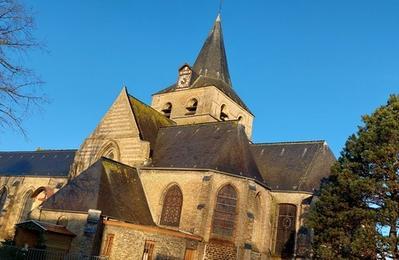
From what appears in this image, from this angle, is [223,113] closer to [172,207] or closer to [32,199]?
[172,207]

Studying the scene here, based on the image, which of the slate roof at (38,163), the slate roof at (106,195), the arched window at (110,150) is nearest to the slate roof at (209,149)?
the arched window at (110,150)

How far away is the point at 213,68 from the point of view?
122 ft

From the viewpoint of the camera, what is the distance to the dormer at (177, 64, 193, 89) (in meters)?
36.4

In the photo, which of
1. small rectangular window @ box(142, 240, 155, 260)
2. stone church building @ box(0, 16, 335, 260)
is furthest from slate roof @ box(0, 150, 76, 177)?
small rectangular window @ box(142, 240, 155, 260)

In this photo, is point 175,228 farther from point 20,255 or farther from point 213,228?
point 20,255

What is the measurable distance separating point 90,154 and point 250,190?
37.1 ft

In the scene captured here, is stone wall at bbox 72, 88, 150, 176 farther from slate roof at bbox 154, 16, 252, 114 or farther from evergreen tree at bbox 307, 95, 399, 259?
evergreen tree at bbox 307, 95, 399, 259

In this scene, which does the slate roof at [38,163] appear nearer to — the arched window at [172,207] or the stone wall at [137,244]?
the arched window at [172,207]

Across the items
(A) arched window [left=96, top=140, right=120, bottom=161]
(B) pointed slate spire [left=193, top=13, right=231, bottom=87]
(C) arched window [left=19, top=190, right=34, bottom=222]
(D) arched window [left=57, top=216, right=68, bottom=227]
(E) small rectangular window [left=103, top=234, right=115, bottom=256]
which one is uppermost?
(B) pointed slate spire [left=193, top=13, right=231, bottom=87]

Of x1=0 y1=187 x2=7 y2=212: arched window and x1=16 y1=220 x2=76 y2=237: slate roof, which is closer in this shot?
x1=16 y1=220 x2=76 y2=237: slate roof

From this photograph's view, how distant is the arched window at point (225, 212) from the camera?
69.3 ft

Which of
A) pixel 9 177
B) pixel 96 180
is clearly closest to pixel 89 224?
pixel 96 180

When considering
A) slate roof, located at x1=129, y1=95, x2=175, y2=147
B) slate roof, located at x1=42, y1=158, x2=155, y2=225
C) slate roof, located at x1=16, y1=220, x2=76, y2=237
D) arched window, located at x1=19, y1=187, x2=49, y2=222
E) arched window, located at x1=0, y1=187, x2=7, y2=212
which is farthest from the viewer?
arched window, located at x1=0, y1=187, x2=7, y2=212

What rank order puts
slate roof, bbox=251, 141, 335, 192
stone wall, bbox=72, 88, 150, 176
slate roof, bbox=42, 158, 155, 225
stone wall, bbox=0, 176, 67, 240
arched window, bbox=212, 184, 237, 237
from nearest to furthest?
slate roof, bbox=42, 158, 155, 225 < arched window, bbox=212, 184, 237, 237 < stone wall, bbox=72, 88, 150, 176 < slate roof, bbox=251, 141, 335, 192 < stone wall, bbox=0, 176, 67, 240
